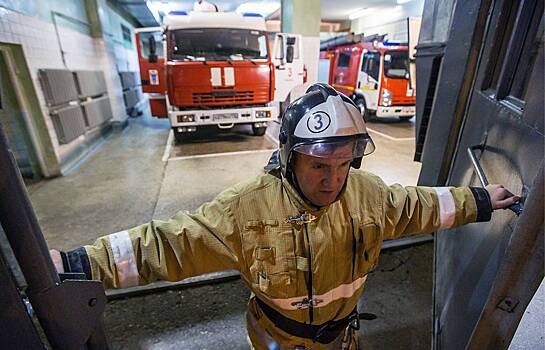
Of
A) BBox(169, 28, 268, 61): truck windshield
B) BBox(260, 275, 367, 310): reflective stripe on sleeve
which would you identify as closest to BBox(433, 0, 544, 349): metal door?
BBox(260, 275, 367, 310): reflective stripe on sleeve

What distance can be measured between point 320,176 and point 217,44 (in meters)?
5.37

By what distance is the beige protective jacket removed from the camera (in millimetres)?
1029

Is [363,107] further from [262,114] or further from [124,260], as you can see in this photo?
[124,260]

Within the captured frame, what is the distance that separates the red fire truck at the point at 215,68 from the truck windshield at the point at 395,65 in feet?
11.6

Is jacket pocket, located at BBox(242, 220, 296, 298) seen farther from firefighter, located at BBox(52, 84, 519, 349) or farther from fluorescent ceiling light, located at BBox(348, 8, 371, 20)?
fluorescent ceiling light, located at BBox(348, 8, 371, 20)

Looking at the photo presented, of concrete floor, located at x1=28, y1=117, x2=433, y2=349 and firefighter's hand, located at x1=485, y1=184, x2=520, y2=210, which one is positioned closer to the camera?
firefighter's hand, located at x1=485, y1=184, x2=520, y2=210

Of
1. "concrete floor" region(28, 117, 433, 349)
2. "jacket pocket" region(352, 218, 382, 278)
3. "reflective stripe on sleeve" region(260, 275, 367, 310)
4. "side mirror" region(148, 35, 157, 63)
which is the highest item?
"side mirror" region(148, 35, 157, 63)

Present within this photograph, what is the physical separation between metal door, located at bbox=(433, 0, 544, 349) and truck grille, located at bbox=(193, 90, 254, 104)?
450 cm

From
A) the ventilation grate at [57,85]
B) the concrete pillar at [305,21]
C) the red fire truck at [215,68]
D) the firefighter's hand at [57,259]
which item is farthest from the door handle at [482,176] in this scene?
the concrete pillar at [305,21]

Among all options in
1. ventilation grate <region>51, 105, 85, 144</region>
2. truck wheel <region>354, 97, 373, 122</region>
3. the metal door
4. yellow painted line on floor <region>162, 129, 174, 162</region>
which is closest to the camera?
the metal door

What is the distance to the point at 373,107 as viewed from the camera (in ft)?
26.8

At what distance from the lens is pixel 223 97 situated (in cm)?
583

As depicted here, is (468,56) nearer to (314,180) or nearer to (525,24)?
(525,24)

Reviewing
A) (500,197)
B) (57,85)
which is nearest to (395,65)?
(57,85)
